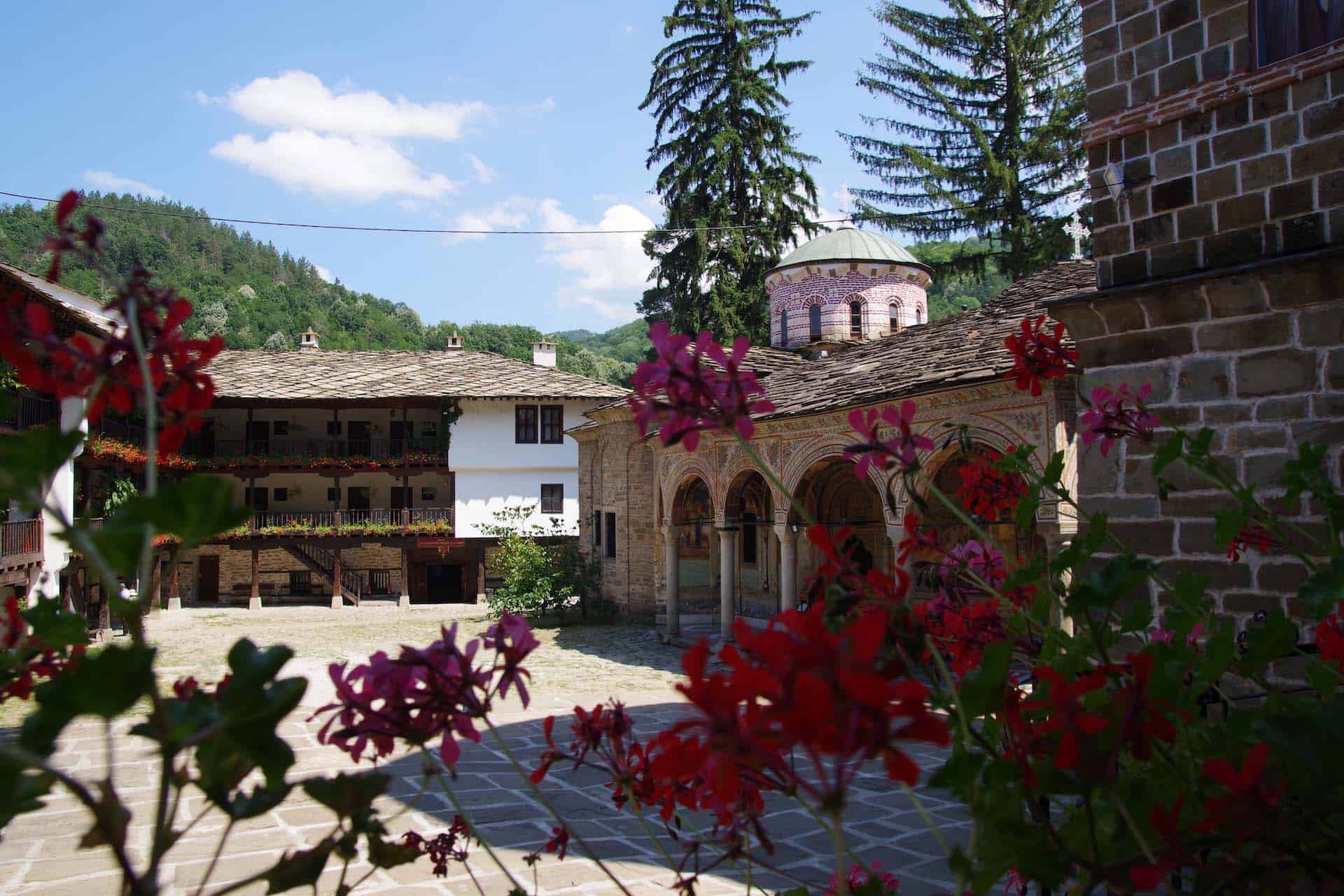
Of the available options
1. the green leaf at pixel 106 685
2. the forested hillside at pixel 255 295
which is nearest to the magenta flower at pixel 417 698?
the green leaf at pixel 106 685

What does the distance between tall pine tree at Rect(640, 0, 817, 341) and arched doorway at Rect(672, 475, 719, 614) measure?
5.97 metres

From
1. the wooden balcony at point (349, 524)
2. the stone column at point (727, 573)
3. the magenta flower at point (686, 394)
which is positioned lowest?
the stone column at point (727, 573)

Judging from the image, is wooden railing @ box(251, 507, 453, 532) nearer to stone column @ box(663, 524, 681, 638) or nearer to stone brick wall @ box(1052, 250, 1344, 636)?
stone column @ box(663, 524, 681, 638)

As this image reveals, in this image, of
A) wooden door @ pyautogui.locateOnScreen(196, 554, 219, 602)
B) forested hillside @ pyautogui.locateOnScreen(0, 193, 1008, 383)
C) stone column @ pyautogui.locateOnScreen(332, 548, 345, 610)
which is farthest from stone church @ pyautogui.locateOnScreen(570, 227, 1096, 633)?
forested hillside @ pyautogui.locateOnScreen(0, 193, 1008, 383)

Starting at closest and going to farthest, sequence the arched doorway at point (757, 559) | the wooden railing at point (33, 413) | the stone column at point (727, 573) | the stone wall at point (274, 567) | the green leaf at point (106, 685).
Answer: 1. the green leaf at point (106, 685)
2. the stone column at point (727, 573)
3. the wooden railing at point (33, 413)
4. the arched doorway at point (757, 559)
5. the stone wall at point (274, 567)

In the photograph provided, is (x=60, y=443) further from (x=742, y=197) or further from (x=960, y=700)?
(x=742, y=197)

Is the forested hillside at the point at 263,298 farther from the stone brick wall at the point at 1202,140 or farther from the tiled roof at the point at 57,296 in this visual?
the stone brick wall at the point at 1202,140

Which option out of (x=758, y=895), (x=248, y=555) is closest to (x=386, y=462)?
(x=248, y=555)

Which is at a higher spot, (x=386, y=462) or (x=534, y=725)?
(x=386, y=462)

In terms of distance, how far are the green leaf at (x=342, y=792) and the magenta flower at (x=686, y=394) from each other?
1.91 feet

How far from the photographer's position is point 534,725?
1046 centimetres

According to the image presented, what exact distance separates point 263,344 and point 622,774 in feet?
231

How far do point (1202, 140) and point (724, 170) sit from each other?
73.2 ft

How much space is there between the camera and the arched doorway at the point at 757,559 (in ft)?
66.2
